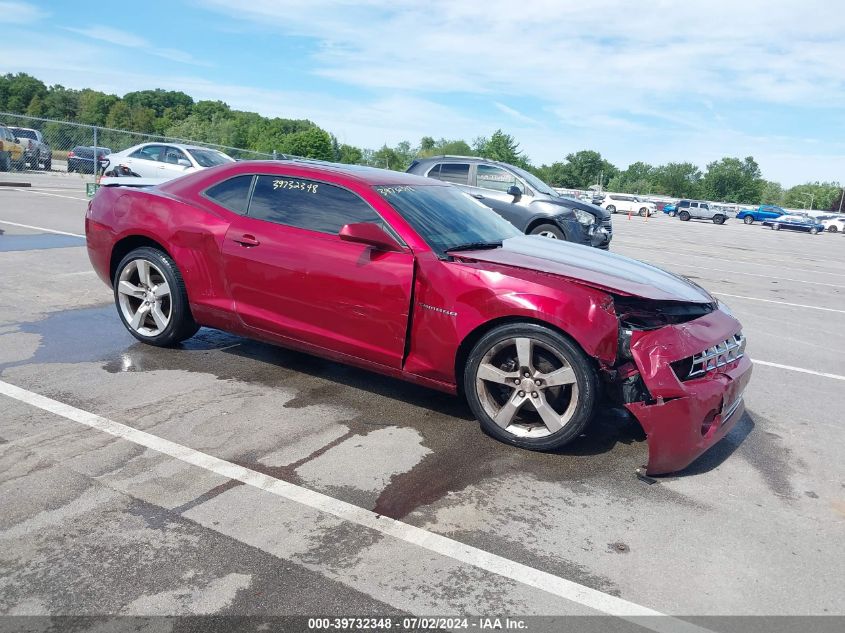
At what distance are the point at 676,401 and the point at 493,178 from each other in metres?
10.2

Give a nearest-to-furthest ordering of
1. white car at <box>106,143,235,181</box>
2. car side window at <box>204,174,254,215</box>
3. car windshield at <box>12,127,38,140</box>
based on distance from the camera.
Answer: car side window at <box>204,174,254,215</box> → white car at <box>106,143,235,181</box> → car windshield at <box>12,127,38,140</box>

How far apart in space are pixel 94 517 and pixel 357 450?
139 cm

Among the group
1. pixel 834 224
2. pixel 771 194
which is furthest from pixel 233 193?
pixel 771 194

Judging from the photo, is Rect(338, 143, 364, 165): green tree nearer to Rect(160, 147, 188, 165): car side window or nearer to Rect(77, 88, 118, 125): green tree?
Rect(160, 147, 188, 165): car side window

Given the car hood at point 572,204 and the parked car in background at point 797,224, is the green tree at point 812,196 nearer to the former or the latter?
the parked car in background at point 797,224

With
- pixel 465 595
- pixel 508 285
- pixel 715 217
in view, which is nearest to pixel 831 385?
pixel 508 285

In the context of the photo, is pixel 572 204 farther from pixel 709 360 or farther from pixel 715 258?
pixel 709 360

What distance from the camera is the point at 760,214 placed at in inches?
2154

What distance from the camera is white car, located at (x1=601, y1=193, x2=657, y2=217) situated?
5012cm

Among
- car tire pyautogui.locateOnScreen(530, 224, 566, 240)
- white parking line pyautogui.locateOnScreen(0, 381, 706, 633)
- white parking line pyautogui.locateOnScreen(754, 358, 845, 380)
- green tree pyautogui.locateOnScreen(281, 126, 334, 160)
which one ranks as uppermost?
green tree pyautogui.locateOnScreen(281, 126, 334, 160)

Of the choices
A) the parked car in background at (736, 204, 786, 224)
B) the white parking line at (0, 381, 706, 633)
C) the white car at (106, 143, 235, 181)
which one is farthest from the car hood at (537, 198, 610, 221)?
the parked car in background at (736, 204, 786, 224)

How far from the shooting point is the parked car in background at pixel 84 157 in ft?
84.0

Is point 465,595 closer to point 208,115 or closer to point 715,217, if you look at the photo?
point 715,217

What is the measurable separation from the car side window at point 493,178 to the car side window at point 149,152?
934 cm
